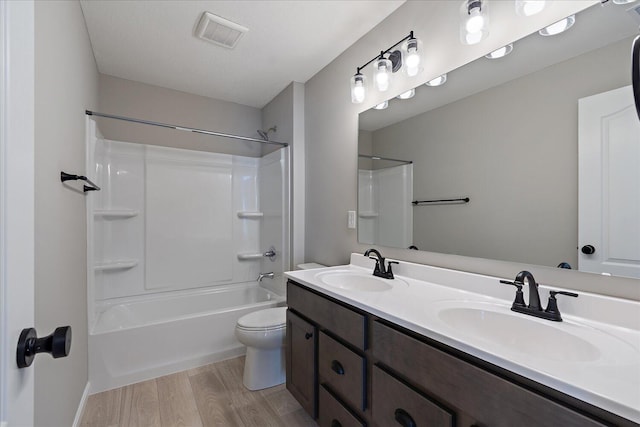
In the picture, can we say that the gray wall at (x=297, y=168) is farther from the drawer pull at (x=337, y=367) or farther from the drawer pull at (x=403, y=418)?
the drawer pull at (x=403, y=418)

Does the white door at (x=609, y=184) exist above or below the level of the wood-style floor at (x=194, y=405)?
above

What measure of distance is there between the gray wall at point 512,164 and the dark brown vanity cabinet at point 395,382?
24.4 inches

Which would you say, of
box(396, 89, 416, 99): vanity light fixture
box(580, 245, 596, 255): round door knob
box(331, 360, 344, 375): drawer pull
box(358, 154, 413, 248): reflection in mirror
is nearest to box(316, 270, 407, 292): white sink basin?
box(358, 154, 413, 248): reflection in mirror

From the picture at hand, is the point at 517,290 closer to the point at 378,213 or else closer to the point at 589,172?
the point at 589,172

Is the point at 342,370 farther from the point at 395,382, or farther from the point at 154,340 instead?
the point at 154,340

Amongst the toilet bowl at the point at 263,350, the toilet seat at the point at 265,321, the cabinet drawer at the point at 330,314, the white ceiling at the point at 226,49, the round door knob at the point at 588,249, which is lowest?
the toilet bowl at the point at 263,350

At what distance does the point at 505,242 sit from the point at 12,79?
1554 mm

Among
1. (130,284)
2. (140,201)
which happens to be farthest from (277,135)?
(130,284)

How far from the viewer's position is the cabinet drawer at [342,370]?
1172 mm

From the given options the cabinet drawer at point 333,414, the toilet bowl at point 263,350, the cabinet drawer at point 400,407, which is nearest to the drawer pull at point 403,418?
the cabinet drawer at point 400,407

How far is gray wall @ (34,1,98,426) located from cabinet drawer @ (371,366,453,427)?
119cm

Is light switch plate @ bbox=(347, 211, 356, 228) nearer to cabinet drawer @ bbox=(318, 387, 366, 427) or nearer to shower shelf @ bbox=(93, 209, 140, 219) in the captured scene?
cabinet drawer @ bbox=(318, 387, 366, 427)

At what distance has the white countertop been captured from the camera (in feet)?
1.99

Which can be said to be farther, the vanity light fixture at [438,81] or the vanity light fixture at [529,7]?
the vanity light fixture at [438,81]
